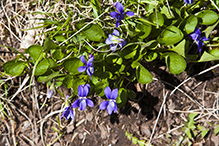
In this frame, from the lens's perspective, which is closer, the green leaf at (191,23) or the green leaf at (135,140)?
the green leaf at (191,23)

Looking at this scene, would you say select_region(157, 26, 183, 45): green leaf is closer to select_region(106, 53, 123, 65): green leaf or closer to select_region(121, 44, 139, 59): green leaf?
select_region(121, 44, 139, 59): green leaf

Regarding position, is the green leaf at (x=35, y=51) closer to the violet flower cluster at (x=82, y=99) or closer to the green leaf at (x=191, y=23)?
the violet flower cluster at (x=82, y=99)

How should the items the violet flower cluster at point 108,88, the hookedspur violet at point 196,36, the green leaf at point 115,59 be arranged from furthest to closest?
the hookedspur violet at point 196,36 < the green leaf at point 115,59 < the violet flower cluster at point 108,88

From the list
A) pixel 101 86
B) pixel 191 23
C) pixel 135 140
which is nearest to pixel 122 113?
pixel 135 140

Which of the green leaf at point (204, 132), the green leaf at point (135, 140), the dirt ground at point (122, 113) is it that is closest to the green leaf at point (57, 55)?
the dirt ground at point (122, 113)

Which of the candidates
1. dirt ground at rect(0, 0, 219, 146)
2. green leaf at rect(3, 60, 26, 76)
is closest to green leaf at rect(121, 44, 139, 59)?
dirt ground at rect(0, 0, 219, 146)

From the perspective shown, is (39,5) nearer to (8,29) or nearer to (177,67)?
(8,29)

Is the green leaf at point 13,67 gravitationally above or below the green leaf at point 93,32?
below

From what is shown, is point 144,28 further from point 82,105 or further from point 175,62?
point 82,105
